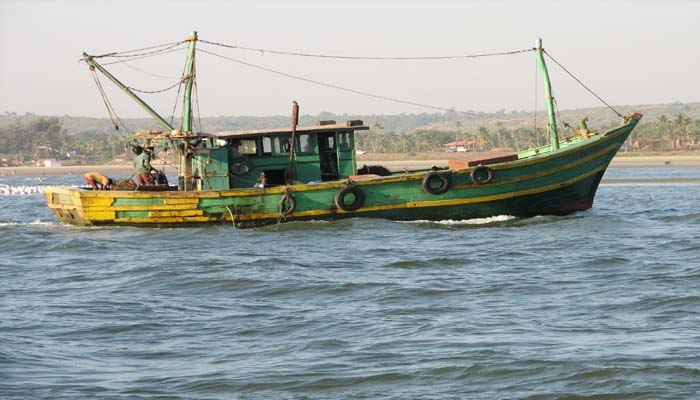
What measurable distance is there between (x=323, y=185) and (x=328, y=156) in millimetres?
2211

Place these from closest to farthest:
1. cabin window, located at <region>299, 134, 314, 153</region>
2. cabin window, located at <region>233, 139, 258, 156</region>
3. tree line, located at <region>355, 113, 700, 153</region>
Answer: cabin window, located at <region>233, 139, 258, 156</region>, cabin window, located at <region>299, 134, 314, 153</region>, tree line, located at <region>355, 113, 700, 153</region>

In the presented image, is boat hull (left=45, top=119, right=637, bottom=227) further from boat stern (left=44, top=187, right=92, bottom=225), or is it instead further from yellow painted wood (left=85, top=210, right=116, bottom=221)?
boat stern (left=44, top=187, right=92, bottom=225)

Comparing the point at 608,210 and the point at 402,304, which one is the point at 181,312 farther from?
the point at 608,210

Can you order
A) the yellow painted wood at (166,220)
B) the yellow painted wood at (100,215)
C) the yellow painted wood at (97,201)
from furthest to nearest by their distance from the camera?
the yellow painted wood at (100,215) < the yellow painted wood at (97,201) < the yellow painted wood at (166,220)

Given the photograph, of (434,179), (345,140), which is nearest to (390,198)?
(434,179)

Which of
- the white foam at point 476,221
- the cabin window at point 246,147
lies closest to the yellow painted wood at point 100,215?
the cabin window at point 246,147

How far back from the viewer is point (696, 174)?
54.4m

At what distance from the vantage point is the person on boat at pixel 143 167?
23906mm

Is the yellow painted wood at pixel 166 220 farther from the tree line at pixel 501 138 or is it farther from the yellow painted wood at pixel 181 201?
the tree line at pixel 501 138

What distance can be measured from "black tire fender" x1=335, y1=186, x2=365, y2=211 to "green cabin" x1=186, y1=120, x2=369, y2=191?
1608 millimetres

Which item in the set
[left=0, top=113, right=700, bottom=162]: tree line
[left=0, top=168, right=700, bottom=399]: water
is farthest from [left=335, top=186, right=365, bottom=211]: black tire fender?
[left=0, top=113, right=700, bottom=162]: tree line

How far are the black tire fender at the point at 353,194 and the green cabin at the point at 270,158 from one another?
5.27 feet

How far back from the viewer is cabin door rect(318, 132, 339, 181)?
960 inches

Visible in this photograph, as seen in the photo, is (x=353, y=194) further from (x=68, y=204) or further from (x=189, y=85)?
(x=68, y=204)
